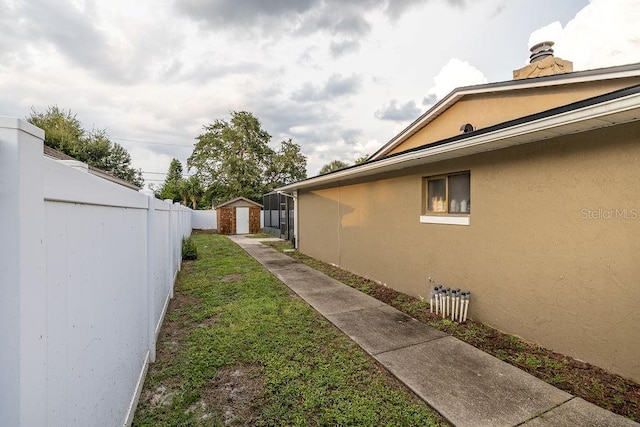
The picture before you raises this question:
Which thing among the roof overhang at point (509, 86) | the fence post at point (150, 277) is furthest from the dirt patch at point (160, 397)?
the roof overhang at point (509, 86)

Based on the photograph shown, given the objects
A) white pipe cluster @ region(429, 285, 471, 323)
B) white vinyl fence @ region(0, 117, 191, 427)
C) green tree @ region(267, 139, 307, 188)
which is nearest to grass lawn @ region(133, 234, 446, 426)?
white vinyl fence @ region(0, 117, 191, 427)

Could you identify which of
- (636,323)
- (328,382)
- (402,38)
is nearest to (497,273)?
(636,323)

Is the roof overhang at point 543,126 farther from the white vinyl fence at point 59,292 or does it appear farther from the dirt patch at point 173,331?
the dirt patch at point 173,331

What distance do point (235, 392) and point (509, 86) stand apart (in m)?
7.44

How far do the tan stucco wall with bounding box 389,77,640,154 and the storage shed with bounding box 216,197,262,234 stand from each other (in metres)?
16.5

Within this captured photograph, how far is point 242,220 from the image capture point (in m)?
22.7

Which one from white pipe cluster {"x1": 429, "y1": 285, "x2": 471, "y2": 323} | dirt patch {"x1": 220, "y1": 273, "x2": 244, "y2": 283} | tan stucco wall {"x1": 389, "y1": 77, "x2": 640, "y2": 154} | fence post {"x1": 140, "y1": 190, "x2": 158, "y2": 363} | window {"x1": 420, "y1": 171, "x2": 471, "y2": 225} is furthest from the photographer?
dirt patch {"x1": 220, "y1": 273, "x2": 244, "y2": 283}

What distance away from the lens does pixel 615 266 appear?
3.18 meters

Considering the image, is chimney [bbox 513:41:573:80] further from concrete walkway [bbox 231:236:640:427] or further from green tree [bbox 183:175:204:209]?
green tree [bbox 183:175:204:209]

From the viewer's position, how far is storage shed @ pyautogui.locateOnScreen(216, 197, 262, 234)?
2225 centimetres

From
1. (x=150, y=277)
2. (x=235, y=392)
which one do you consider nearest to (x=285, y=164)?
(x=150, y=277)

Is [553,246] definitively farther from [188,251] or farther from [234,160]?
[234,160]

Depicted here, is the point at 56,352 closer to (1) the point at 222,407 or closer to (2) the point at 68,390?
(2) the point at 68,390

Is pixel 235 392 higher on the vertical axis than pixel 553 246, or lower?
lower
